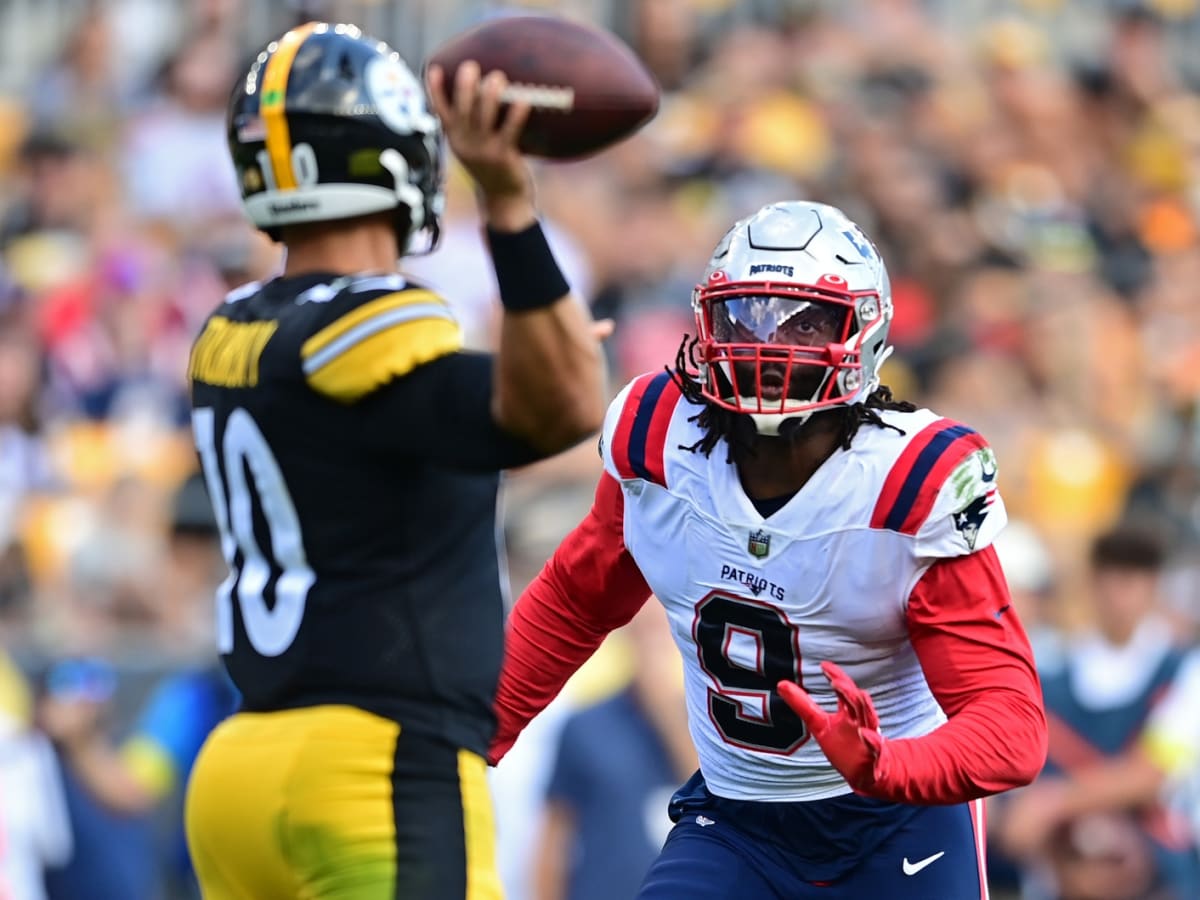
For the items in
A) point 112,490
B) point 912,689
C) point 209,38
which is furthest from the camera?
point 209,38

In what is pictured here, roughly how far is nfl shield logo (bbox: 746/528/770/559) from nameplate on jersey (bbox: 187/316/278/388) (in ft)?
3.47

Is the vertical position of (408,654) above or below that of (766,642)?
above

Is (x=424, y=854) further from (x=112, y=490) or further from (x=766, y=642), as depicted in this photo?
(x=112, y=490)

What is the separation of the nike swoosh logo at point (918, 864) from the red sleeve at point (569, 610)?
2.62 ft

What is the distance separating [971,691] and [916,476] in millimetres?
415

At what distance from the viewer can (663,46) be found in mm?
11953

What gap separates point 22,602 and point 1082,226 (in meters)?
5.46

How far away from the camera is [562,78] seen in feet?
11.7

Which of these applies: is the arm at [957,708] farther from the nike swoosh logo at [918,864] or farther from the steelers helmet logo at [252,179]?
the steelers helmet logo at [252,179]

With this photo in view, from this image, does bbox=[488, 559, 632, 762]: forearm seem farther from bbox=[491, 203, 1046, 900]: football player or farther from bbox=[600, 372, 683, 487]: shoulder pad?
bbox=[600, 372, 683, 487]: shoulder pad

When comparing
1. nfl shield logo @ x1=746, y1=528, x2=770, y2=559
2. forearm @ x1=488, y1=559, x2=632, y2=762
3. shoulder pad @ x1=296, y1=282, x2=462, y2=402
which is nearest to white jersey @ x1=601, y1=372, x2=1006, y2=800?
nfl shield logo @ x1=746, y1=528, x2=770, y2=559

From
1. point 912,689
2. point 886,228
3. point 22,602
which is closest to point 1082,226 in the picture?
point 886,228

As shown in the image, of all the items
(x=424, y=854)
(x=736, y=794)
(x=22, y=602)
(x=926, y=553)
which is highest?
(x=926, y=553)

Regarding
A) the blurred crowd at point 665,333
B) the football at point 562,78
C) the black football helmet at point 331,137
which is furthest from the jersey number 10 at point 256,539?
the blurred crowd at point 665,333
